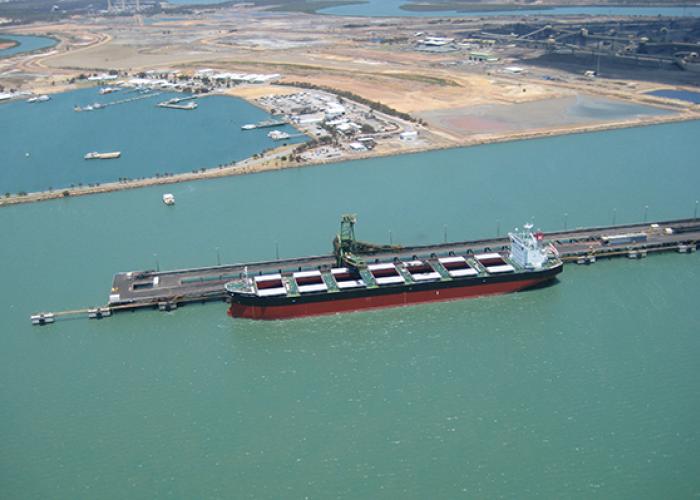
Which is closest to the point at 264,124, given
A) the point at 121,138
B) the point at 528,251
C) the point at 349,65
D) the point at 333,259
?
the point at 121,138

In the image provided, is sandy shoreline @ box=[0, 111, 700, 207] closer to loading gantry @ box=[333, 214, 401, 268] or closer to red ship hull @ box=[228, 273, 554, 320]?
loading gantry @ box=[333, 214, 401, 268]

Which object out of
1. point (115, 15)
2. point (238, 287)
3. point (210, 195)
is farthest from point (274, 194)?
point (115, 15)

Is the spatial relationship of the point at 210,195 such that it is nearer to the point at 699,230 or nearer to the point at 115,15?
the point at 699,230

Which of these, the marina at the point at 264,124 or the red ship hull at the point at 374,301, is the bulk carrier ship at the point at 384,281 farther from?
the marina at the point at 264,124

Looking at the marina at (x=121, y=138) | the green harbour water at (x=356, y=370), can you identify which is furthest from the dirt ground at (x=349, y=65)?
the green harbour water at (x=356, y=370)

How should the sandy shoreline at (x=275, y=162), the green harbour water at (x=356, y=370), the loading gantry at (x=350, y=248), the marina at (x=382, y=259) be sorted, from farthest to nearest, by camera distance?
the sandy shoreline at (x=275, y=162) < the loading gantry at (x=350, y=248) < the marina at (x=382, y=259) < the green harbour water at (x=356, y=370)

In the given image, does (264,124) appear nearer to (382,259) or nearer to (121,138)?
(121,138)

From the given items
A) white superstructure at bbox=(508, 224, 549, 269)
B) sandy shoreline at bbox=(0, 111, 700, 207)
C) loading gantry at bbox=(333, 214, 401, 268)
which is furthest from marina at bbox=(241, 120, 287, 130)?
white superstructure at bbox=(508, 224, 549, 269)
